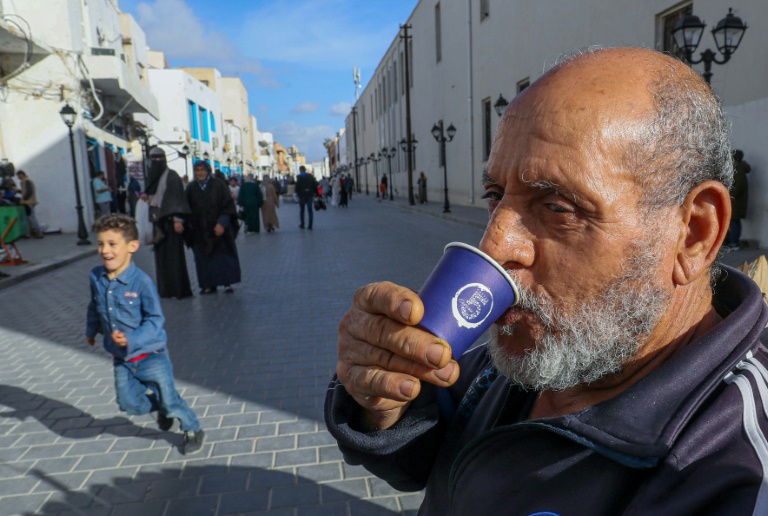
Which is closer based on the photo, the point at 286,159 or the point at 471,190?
the point at 471,190

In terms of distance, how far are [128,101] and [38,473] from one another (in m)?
22.0

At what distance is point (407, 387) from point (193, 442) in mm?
3149

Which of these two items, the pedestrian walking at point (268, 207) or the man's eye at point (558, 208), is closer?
the man's eye at point (558, 208)

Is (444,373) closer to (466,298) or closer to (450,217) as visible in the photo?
(466,298)

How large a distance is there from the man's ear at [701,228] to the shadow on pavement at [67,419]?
3.54m

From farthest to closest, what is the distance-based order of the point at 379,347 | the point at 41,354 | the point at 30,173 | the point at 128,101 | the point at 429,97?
the point at 429,97
the point at 128,101
the point at 30,173
the point at 41,354
the point at 379,347

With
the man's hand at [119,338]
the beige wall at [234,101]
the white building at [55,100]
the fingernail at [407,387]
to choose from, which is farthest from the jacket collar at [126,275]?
the beige wall at [234,101]

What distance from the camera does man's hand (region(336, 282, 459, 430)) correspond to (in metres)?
0.97

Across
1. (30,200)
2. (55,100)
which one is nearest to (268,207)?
(30,200)

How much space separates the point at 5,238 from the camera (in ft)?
36.8

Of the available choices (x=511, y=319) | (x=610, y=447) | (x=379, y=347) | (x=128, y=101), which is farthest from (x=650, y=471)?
(x=128, y=101)

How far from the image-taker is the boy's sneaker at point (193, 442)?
12.0 feet

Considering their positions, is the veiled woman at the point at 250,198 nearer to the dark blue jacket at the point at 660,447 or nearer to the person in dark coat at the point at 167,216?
the person in dark coat at the point at 167,216

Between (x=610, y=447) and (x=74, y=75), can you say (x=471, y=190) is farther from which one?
(x=610, y=447)
